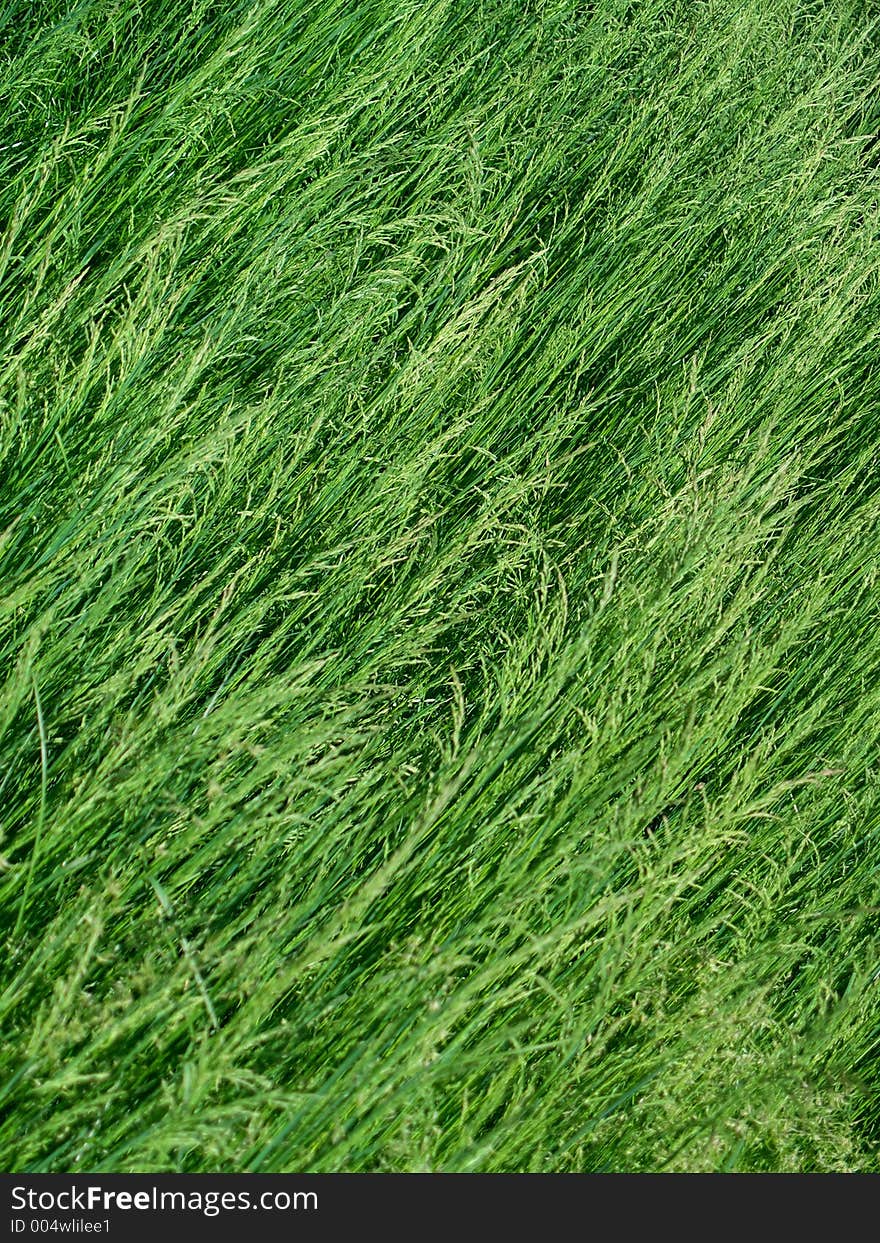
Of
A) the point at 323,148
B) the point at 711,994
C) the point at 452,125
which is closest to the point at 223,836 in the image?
the point at 711,994

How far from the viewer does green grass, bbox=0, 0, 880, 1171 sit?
3.81ft

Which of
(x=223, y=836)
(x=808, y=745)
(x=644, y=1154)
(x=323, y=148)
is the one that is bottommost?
(x=644, y=1154)

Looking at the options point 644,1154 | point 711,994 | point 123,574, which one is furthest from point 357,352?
point 644,1154

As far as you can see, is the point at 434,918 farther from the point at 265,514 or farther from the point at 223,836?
the point at 265,514

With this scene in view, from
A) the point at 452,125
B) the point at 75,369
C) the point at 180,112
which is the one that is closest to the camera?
the point at 75,369

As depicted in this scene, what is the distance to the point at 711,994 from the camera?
50.3 inches

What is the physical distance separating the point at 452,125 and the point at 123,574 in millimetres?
1473

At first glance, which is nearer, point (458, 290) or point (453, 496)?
point (453, 496)

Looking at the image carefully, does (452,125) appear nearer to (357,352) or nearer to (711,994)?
(357,352)

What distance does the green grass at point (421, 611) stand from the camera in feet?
3.81

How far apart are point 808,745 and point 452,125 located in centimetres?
153

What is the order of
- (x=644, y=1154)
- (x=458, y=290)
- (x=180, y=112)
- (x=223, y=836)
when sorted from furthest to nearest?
(x=458, y=290) → (x=180, y=112) → (x=644, y=1154) → (x=223, y=836)

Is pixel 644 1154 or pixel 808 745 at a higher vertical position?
pixel 808 745

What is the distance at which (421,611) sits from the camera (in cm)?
163
